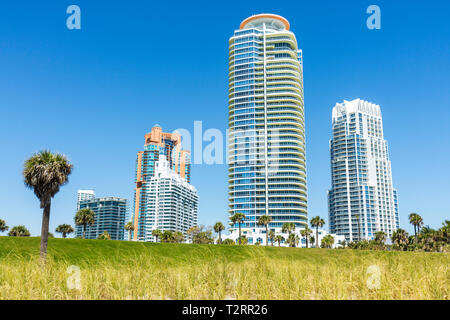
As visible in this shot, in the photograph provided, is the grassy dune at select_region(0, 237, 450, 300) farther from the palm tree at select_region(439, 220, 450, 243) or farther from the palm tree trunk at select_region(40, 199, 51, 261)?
the palm tree at select_region(439, 220, 450, 243)

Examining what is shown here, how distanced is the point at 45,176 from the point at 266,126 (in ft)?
465

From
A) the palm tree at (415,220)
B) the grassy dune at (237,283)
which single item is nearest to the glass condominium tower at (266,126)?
the palm tree at (415,220)

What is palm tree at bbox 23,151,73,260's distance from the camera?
99.7 ft

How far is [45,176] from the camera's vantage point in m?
30.3

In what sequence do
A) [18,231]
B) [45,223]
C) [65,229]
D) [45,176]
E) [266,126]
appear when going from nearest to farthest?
[45,176] → [45,223] → [18,231] → [65,229] → [266,126]

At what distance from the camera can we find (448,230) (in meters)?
91.0

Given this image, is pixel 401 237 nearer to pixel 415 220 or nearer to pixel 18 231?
pixel 415 220

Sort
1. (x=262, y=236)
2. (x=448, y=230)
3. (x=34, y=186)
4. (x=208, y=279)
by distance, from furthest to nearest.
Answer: (x=262, y=236) → (x=448, y=230) → (x=34, y=186) → (x=208, y=279)

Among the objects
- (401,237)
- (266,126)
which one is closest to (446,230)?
(401,237)
